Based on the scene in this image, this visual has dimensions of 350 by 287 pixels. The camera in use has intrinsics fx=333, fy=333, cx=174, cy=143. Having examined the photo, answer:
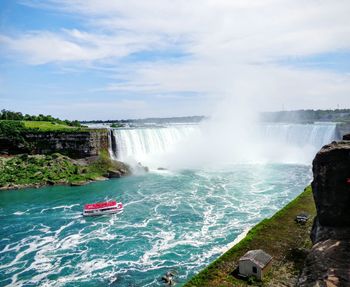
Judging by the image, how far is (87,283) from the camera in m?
19.0

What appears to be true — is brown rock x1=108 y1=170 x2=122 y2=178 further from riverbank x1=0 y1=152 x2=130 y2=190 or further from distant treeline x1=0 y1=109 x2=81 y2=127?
distant treeline x1=0 y1=109 x2=81 y2=127

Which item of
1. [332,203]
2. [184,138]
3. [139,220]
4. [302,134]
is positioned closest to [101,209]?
[139,220]

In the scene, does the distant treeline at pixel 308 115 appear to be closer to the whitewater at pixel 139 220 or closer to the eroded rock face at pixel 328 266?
the whitewater at pixel 139 220

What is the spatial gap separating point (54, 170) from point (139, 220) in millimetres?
23366

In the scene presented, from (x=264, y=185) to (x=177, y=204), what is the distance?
1300cm

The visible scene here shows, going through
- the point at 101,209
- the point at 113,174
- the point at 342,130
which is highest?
the point at 342,130

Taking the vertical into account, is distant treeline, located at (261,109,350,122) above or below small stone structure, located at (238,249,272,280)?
above

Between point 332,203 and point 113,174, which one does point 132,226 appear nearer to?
point 332,203

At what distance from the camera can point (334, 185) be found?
41.1 ft

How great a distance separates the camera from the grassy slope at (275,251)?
1650cm

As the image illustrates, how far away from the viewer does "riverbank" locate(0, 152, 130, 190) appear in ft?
148

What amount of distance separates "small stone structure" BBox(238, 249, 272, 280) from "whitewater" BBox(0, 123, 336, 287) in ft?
12.0

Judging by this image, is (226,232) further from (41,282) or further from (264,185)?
(264,185)

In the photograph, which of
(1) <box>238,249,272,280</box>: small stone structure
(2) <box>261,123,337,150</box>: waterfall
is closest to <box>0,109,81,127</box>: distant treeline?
→ (2) <box>261,123,337,150</box>: waterfall
